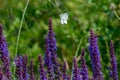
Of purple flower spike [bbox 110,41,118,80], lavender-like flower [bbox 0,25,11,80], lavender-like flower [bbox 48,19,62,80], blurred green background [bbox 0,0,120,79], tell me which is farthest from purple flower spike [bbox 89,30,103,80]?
blurred green background [bbox 0,0,120,79]

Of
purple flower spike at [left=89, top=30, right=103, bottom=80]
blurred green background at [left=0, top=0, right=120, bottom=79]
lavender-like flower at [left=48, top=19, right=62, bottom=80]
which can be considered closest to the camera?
purple flower spike at [left=89, top=30, right=103, bottom=80]

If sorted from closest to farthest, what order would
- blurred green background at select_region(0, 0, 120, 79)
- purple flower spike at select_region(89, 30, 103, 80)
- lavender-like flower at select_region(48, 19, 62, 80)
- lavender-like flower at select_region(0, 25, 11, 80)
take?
lavender-like flower at select_region(0, 25, 11, 80) < purple flower spike at select_region(89, 30, 103, 80) < lavender-like flower at select_region(48, 19, 62, 80) < blurred green background at select_region(0, 0, 120, 79)

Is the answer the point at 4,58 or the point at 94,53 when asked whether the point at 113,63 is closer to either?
the point at 94,53

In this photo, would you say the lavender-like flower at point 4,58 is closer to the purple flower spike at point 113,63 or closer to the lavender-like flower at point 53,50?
the lavender-like flower at point 53,50

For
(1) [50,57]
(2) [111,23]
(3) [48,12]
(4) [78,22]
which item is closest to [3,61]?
(1) [50,57]

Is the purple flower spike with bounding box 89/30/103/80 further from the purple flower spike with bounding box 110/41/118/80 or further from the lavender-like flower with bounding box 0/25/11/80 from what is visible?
the lavender-like flower with bounding box 0/25/11/80

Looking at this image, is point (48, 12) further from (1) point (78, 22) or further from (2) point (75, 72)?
(2) point (75, 72)

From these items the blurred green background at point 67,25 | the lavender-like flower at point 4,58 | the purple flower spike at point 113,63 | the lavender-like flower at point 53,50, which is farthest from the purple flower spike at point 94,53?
the blurred green background at point 67,25

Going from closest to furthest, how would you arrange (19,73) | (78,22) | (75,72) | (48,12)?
(75,72) → (19,73) → (78,22) → (48,12)

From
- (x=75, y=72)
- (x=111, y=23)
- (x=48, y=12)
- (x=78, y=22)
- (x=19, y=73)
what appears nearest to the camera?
(x=75, y=72)

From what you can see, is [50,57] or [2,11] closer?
[50,57]
